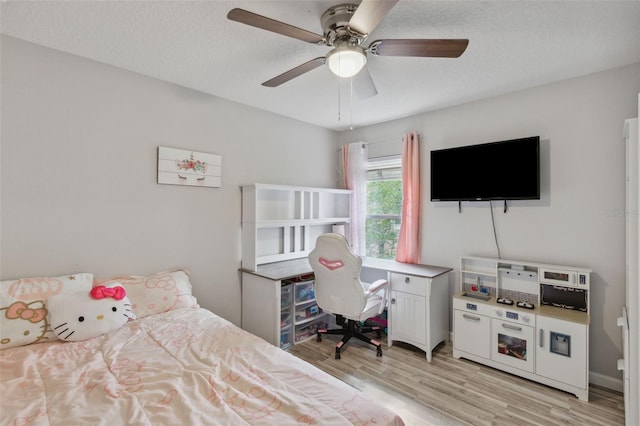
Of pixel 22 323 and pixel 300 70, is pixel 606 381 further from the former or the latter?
pixel 22 323

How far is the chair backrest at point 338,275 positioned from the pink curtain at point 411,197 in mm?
1046

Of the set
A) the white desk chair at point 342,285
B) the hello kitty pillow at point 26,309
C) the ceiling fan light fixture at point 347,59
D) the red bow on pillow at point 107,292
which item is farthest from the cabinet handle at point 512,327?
the hello kitty pillow at point 26,309

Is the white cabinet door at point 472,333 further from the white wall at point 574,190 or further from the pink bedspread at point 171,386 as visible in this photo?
the pink bedspread at point 171,386

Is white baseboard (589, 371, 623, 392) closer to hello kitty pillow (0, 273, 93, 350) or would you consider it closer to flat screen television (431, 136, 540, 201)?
→ flat screen television (431, 136, 540, 201)

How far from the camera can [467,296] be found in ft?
9.45

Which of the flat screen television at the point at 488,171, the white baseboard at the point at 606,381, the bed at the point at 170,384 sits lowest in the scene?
the white baseboard at the point at 606,381

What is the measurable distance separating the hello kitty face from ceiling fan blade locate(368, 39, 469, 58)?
8.34 ft

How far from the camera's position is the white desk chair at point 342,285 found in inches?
106

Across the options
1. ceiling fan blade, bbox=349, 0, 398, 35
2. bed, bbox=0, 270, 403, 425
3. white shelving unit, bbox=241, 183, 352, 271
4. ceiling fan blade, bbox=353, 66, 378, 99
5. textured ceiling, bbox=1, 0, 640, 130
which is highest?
textured ceiling, bbox=1, 0, 640, 130

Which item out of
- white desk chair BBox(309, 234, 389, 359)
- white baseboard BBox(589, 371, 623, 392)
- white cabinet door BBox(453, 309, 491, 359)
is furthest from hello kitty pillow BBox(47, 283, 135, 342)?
white baseboard BBox(589, 371, 623, 392)

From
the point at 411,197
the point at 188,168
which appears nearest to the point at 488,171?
the point at 411,197

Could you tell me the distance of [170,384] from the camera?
1384mm

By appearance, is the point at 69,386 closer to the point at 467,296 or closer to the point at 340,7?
the point at 340,7

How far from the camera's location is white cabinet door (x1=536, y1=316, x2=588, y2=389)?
7.36 feet
